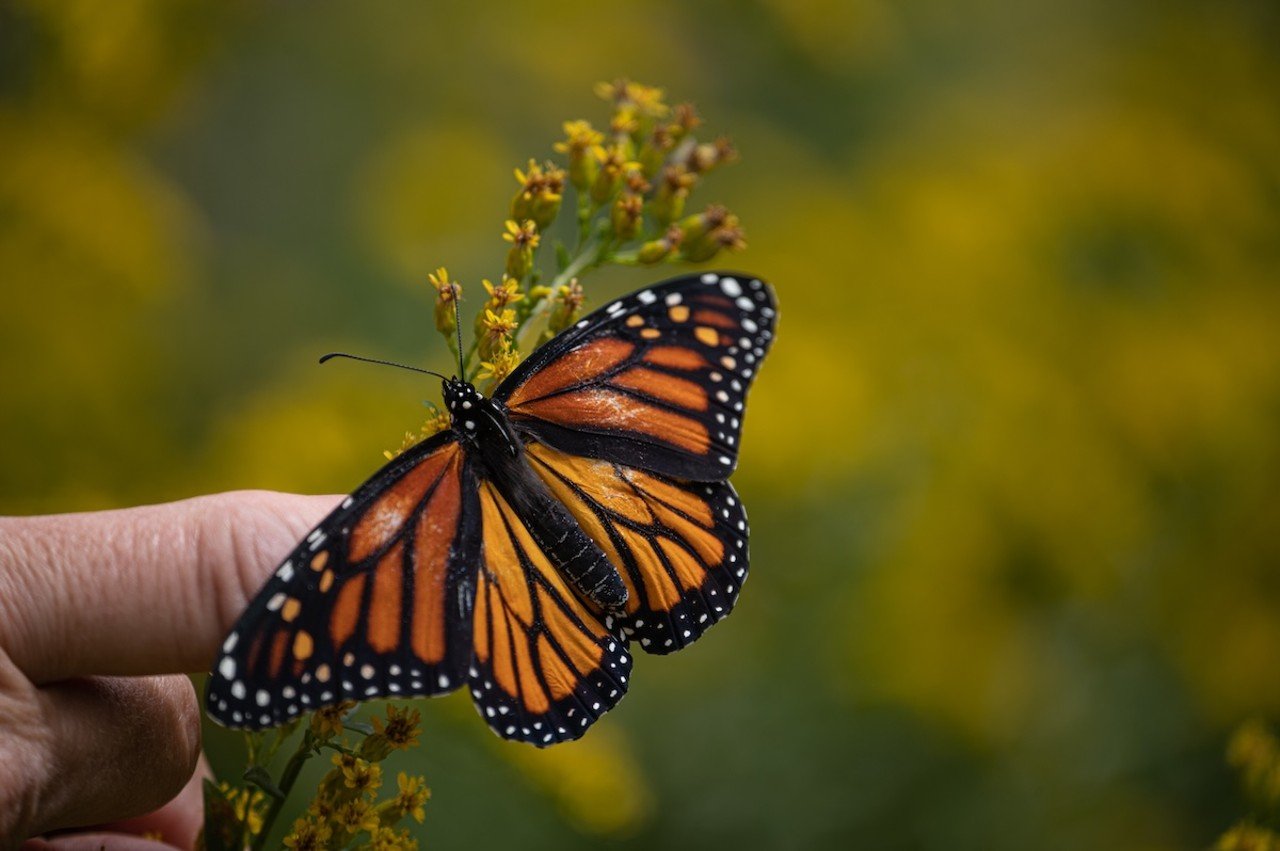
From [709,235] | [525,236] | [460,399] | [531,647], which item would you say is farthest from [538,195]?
[531,647]

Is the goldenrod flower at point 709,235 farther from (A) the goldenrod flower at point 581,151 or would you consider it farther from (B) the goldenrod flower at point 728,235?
(A) the goldenrod flower at point 581,151

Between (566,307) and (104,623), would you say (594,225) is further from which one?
(104,623)

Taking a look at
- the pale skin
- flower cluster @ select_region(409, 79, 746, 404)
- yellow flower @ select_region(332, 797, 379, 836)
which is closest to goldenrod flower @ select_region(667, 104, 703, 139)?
flower cluster @ select_region(409, 79, 746, 404)

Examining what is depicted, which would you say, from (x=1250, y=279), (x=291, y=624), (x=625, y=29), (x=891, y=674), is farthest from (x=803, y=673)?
(x=625, y=29)

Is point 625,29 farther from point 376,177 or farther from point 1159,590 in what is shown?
point 1159,590

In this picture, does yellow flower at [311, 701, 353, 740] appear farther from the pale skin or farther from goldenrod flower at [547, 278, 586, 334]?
goldenrod flower at [547, 278, 586, 334]
